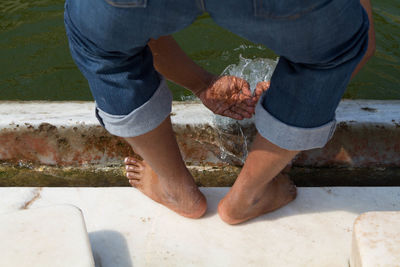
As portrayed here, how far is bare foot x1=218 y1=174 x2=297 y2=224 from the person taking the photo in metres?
1.46

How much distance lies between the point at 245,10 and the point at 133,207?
37.6 inches

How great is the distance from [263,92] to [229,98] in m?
0.64

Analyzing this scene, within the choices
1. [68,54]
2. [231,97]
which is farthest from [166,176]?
[68,54]

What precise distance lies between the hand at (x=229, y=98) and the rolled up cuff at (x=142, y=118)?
22.9 inches

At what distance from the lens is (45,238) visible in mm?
1240

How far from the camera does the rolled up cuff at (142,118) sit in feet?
3.99

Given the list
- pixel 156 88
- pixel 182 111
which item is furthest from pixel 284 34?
pixel 182 111

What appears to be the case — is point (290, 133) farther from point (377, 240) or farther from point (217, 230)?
point (217, 230)

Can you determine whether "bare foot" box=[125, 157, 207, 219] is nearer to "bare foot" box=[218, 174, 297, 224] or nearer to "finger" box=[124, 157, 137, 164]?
"bare foot" box=[218, 174, 297, 224]

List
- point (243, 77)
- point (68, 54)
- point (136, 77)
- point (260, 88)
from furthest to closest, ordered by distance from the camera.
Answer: point (68, 54) → point (243, 77) → point (260, 88) → point (136, 77)

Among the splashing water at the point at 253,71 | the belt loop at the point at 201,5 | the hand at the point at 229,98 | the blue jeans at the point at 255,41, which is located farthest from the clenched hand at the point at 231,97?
the belt loop at the point at 201,5

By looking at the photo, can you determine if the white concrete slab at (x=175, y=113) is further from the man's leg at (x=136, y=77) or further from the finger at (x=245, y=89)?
the man's leg at (x=136, y=77)

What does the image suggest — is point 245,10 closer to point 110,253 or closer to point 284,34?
point 284,34

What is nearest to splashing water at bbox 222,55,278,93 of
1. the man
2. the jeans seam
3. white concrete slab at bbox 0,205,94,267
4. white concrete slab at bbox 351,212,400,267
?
the man
